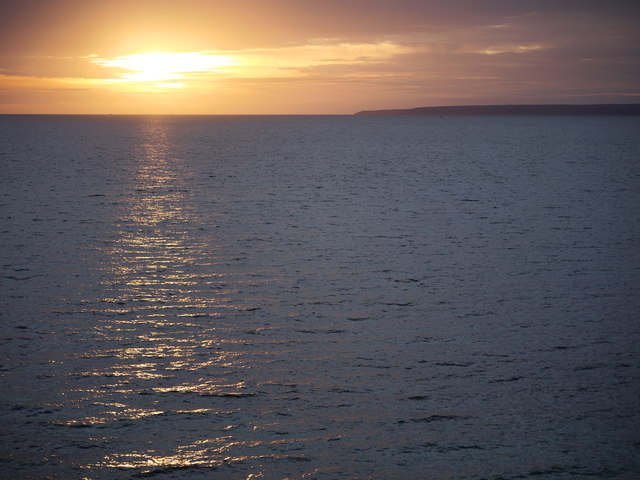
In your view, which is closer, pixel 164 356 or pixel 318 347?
pixel 164 356

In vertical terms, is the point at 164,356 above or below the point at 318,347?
above

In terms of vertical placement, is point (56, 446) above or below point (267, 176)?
below

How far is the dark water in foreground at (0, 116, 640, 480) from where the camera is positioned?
674 centimetres

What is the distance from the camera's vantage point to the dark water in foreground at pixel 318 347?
6.74 m

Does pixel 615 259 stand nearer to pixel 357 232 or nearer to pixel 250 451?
pixel 357 232

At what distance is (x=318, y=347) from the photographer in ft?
33.0

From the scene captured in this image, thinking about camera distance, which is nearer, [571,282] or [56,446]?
[56,446]

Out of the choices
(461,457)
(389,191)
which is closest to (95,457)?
(461,457)

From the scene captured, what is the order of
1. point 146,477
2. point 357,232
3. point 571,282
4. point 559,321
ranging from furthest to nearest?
point 357,232
point 571,282
point 559,321
point 146,477

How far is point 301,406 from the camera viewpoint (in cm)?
787

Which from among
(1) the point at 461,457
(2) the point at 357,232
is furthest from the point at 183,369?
(2) the point at 357,232

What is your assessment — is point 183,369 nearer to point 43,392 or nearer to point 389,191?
point 43,392

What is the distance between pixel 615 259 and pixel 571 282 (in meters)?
3.16

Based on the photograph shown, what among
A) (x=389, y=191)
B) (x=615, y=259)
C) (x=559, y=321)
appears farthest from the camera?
(x=389, y=191)
